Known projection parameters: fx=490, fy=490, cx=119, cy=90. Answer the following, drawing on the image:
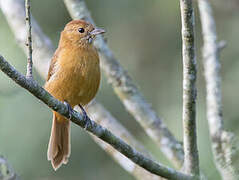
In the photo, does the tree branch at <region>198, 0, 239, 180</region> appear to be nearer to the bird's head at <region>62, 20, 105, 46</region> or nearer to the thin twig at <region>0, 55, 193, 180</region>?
the thin twig at <region>0, 55, 193, 180</region>

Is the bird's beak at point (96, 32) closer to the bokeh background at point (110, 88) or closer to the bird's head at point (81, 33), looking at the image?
the bird's head at point (81, 33)

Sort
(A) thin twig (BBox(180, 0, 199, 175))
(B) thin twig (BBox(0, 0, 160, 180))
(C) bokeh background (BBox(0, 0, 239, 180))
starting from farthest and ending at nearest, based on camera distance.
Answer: (C) bokeh background (BBox(0, 0, 239, 180)) → (B) thin twig (BBox(0, 0, 160, 180)) → (A) thin twig (BBox(180, 0, 199, 175))

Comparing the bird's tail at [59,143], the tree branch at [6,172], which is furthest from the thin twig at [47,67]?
the tree branch at [6,172]

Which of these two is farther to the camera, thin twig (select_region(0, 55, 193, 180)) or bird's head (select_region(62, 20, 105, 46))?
bird's head (select_region(62, 20, 105, 46))

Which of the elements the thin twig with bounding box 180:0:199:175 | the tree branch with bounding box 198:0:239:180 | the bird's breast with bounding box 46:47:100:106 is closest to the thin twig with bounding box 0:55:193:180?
the thin twig with bounding box 180:0:199:175

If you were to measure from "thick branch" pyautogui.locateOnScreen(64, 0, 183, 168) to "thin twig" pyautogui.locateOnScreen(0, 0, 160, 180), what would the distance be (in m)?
0.19

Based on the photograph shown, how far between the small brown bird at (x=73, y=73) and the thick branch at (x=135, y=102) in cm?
43

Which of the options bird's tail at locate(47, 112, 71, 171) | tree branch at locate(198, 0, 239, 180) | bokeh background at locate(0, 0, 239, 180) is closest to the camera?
tree branch at locate(198, 0, 239, 180)

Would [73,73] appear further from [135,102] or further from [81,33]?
[135,102]

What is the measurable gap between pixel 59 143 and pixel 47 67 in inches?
33.9

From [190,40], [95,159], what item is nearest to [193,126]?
[190,40]

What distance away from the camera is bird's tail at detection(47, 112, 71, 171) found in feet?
15.3

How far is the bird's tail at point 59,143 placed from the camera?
4652 mm

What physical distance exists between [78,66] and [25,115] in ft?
6.61
